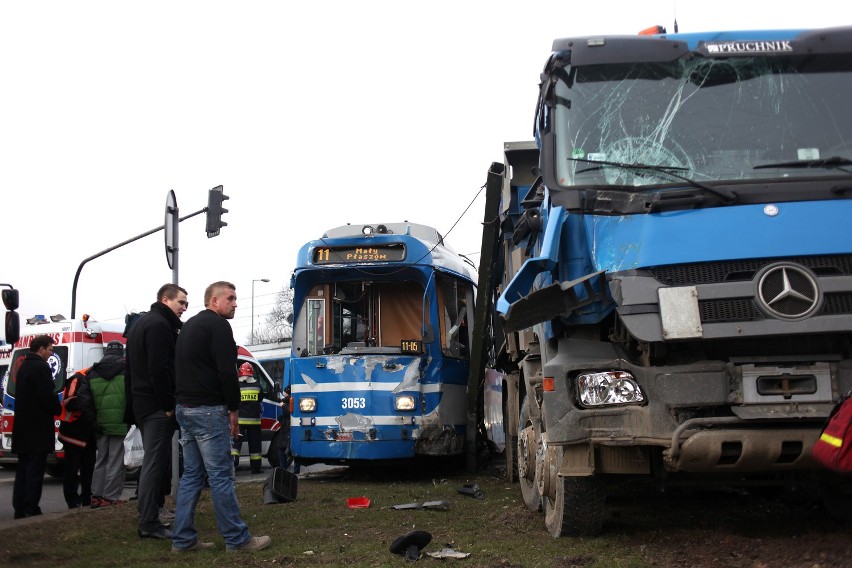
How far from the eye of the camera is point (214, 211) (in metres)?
14.6

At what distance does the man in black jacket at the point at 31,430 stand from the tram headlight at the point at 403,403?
4112 millimetres

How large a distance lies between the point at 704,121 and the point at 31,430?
22.3 feet

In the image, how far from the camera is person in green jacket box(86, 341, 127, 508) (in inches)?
366

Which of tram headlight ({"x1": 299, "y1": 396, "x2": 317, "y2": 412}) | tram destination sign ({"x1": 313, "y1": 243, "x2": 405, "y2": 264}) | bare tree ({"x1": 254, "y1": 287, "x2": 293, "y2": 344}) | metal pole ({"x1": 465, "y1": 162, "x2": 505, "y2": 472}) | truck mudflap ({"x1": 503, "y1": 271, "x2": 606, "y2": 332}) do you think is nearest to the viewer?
truck mudflap ({"x1": 503, "y1": 271, "x2": 606, "y2": 332})

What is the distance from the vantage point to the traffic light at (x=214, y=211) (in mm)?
14562

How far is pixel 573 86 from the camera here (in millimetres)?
6422

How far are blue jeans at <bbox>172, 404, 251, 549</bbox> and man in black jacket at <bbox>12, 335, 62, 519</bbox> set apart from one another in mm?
3062

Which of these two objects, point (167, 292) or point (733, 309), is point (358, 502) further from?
point (733, 309)

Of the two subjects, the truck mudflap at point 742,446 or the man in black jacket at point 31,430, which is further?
the man in black jacket at point 31,430

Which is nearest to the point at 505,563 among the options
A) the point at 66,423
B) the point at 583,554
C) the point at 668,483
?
the point at 583,554

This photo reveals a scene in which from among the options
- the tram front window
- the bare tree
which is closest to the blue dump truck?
the tram front window

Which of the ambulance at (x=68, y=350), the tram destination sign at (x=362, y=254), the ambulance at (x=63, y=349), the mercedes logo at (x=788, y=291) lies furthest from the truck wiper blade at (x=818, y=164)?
the ambulance at (x=68, y=350)

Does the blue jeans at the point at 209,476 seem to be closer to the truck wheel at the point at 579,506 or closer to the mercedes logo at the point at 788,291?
the truck wheel at the point at 579,506

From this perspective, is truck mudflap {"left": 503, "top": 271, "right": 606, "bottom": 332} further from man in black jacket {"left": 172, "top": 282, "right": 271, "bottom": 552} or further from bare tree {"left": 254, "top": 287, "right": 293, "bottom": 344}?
bare tree {"left": 254, "top": 287, "right": 293, "bottom": 344}
